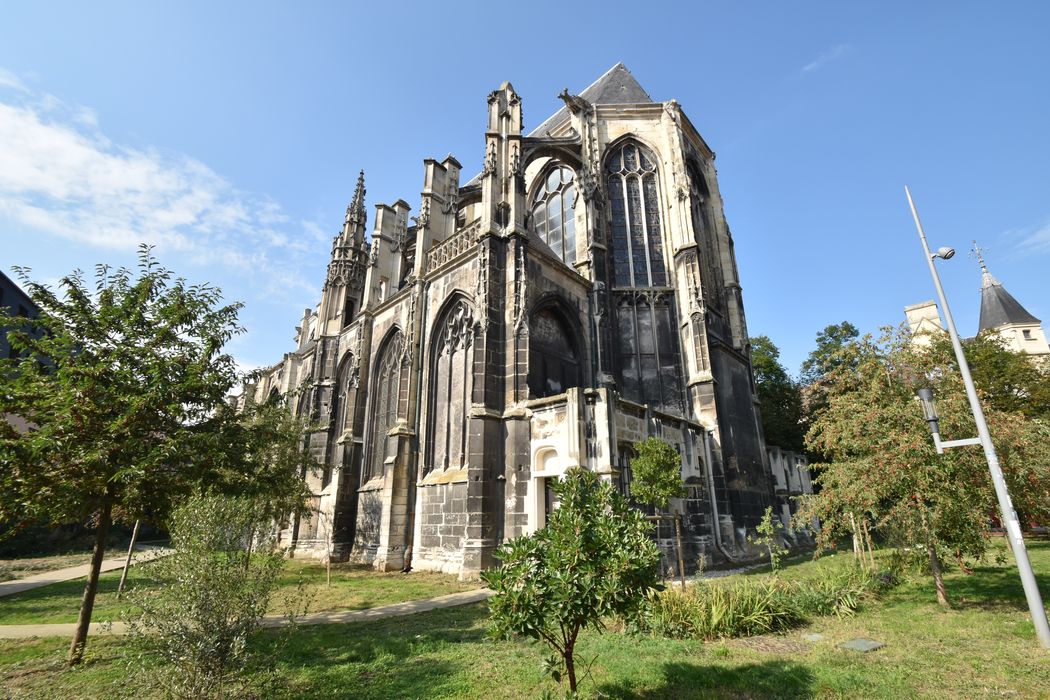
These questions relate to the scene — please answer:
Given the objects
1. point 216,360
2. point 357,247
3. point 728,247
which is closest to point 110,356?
point 216,360

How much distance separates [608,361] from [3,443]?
47.5ft

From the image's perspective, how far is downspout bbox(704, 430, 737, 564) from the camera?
572 inches

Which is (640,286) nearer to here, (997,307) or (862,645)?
(862,645)

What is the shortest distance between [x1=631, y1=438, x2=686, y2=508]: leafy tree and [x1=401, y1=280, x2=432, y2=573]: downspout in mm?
8312

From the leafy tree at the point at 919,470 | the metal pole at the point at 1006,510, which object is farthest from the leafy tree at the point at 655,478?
the metal pole at the point at 1006,510

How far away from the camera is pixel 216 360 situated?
27.7 feet

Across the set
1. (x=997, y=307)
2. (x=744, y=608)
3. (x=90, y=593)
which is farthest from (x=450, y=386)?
(x=997, y=307)

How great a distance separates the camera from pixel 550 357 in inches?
625

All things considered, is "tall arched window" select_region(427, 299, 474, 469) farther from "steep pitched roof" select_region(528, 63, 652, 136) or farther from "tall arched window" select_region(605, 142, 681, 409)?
"steep pitched roof" select_region(528, 63, 652, 136)

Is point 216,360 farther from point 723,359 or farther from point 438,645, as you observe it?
point 723,359

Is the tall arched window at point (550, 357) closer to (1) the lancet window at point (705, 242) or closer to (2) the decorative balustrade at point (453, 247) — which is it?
(2) the decorative balustrade at point (453, 247)

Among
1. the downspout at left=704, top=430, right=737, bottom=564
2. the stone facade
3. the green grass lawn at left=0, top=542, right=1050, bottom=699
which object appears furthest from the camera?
the downspout at left=704, top=430, right=737, bottom=564

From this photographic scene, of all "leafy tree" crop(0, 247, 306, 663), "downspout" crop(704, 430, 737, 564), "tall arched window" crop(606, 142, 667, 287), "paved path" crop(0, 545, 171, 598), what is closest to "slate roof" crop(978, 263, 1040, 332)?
"tall arched window" crop(606, 142, 667, 287)

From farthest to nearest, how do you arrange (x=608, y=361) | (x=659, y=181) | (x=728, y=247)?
1. (x=728, y=247)
2. (x=659, y=181)
3. (x=608, y=361)
